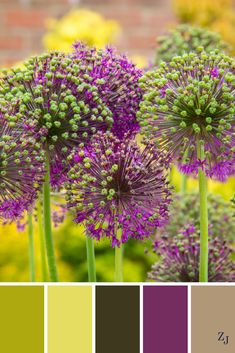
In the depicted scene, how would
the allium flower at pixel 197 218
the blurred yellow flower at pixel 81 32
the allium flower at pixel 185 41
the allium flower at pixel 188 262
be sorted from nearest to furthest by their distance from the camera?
1. the allium flower at pixel 188 262
2. the allium flower at pixel 197 218
3. the allium flower at pixel 185 41
4. the blurred yellow flower at pixel 81 32

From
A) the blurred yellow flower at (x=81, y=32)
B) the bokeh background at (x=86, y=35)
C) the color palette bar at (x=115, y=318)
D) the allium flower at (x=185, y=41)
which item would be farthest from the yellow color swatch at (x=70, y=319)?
the blurred yellow flower at (x=81, y=32)

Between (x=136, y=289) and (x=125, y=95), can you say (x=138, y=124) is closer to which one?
(x=125, y=95)

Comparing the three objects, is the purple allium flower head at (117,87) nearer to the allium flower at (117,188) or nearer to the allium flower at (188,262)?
the allium flower at (117,188)

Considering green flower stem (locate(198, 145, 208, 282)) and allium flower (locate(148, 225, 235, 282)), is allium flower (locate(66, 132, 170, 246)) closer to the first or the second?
green flower stem (locate(198, 145, 208, 282))

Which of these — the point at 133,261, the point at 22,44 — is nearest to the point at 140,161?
the point at 133,261

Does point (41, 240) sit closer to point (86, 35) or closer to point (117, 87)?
point (117, 87)

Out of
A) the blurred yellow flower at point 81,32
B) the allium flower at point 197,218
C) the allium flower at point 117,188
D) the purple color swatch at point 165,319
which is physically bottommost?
the purple color swatch at point 165,319

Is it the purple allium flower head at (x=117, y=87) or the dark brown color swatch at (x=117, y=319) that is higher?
the purple allium flower head at (x=117, y=87)
